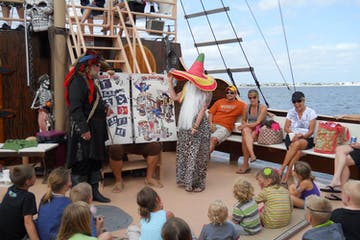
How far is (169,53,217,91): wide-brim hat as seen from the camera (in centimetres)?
478

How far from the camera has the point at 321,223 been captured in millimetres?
2619

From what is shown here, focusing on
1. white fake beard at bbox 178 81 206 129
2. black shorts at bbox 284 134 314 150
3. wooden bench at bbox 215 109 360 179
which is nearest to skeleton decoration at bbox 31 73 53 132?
white fake beard at bbox 178 81 206 129

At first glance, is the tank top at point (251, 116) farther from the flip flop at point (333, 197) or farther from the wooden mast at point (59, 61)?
the wooden mast at point (59, 61)

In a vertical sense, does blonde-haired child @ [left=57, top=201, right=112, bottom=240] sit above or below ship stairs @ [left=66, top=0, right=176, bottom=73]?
below

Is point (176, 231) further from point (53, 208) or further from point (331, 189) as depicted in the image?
point (331, 189)

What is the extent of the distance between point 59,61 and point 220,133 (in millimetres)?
2687

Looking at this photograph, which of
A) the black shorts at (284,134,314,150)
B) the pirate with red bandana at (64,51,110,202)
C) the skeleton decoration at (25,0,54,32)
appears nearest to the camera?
the pirate with red bandana at (64,51,110,202)

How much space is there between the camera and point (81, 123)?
4117mm

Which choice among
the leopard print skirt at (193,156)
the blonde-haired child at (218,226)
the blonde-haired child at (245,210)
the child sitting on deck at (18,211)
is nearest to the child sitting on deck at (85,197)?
the child sitting on deck at (18,211)

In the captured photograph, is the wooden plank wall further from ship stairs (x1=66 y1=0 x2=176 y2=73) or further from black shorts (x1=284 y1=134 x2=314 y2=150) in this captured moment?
black shorts (x1=284 y1=134 x2=314 y2=150)

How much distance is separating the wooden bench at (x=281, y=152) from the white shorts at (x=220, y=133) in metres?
0.15

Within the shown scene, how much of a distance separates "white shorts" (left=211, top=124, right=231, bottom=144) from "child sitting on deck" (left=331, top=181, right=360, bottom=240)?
3439mm

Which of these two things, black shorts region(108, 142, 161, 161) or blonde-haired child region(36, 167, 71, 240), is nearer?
blonde-haired child region(36, 167, 71, 240)

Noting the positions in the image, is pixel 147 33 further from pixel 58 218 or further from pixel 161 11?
pixel 58 218
